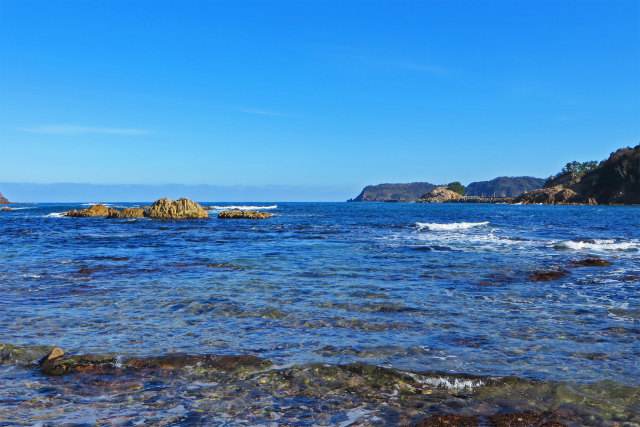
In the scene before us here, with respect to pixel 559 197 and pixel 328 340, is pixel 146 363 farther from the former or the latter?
pixel 559 197

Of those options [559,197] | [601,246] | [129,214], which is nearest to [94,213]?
[129,214]

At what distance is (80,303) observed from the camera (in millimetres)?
11797

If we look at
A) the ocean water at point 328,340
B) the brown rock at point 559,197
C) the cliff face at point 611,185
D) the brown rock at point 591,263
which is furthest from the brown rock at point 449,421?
the brown rock at point 559,197

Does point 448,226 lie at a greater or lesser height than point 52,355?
greater

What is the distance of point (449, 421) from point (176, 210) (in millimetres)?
59718

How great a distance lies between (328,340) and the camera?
28.5 feet

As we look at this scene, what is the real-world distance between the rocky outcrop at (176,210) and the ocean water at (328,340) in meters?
42.8

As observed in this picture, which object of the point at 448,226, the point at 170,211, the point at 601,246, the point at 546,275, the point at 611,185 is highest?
the point at 611,185

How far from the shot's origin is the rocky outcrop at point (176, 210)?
60562 millimetres

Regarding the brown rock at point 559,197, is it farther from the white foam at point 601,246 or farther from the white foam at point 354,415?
the white foam at point 354,415

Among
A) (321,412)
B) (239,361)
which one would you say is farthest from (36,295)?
(321,412)

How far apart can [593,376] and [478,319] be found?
347 cm

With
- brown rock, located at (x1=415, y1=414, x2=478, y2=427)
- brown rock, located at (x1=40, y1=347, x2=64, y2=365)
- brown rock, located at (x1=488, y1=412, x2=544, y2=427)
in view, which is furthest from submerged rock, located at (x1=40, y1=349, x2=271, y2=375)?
brown rock, located at (x1=488, y1=412, x2=544, y2=427)

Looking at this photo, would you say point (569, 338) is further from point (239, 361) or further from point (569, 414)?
point (239, 361)
